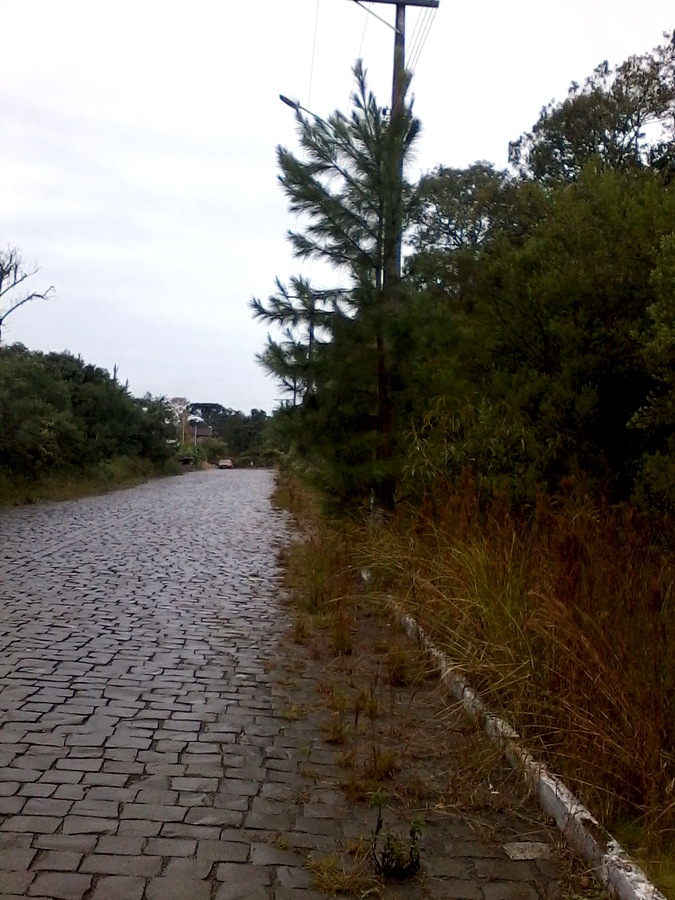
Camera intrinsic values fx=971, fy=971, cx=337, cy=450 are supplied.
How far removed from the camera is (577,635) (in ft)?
17.3

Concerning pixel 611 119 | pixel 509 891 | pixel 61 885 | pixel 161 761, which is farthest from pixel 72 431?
pixel 509 891

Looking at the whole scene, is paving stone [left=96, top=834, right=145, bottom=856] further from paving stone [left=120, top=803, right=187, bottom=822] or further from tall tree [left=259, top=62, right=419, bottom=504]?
tall tree [left=259, top=62, right=419, bottom=504]

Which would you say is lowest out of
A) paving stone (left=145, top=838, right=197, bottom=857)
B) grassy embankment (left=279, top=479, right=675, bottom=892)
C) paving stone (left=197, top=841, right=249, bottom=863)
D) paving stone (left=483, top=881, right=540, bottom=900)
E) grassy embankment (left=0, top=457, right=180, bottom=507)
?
paving stone (left=483, top=881, right=540, bottom=900)

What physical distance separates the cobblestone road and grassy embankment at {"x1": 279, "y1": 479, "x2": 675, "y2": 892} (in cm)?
64

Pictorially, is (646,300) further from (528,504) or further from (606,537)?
(606,537)

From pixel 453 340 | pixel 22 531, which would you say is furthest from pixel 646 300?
pixel 22 531

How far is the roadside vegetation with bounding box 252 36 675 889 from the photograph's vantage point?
5.35 meters

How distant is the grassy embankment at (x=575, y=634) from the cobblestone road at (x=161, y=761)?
64 cm

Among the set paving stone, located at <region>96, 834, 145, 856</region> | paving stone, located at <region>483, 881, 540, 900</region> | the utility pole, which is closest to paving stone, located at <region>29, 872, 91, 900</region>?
paving stone, located at <region>96, 834, 145, 856</region>

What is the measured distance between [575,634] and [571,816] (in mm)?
1085

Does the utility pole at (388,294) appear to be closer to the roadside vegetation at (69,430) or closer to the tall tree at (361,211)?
the tall tree at (361,211)

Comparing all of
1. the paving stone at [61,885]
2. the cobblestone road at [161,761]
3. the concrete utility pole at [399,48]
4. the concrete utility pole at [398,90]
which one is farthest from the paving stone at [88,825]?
the concrete utility pole at [399,48]

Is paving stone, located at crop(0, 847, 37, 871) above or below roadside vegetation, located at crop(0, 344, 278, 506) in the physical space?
below

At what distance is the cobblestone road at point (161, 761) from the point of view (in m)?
4.10
